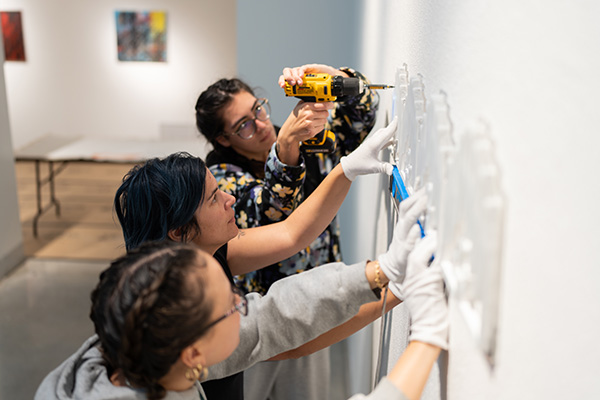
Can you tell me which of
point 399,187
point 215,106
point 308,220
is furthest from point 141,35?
point 399,187

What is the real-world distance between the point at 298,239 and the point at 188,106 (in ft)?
19.1

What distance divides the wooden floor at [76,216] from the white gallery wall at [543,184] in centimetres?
362

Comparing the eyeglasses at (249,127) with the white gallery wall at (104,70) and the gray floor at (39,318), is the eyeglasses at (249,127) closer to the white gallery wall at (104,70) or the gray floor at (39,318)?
the gray floor at (39,318)

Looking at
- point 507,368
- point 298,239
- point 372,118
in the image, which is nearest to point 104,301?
point 507,368

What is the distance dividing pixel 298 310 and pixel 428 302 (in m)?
0.33

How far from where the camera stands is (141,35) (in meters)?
6.91

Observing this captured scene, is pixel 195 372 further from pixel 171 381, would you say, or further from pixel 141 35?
pixel 141 35

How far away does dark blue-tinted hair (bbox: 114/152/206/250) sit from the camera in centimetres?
124

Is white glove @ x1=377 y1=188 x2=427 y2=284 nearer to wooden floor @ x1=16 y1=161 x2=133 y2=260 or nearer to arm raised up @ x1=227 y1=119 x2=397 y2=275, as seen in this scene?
arm raised up @ x1=227 y1=119 x2=397 y2=275

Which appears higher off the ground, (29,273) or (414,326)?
(414,326)

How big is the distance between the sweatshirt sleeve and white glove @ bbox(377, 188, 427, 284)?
0.23ft

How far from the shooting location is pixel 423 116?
0.98 meters

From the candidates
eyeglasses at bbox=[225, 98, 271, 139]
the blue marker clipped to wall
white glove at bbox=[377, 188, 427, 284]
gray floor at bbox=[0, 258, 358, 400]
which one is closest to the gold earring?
white glove at bbox=[377, 188, 427, 284]

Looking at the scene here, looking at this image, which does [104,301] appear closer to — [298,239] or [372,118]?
[298,239]
